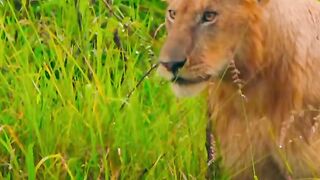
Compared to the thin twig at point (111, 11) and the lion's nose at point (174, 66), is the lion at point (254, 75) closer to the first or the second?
the lion's nose at point (174, 66)

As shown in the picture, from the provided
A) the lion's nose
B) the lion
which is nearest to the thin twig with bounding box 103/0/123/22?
the lion

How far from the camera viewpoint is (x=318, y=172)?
2719 mm

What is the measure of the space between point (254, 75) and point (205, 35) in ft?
0.56

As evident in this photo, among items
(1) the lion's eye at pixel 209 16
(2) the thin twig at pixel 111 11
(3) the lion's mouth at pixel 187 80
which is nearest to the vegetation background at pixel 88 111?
(2) the thin twig at pixel 111 11

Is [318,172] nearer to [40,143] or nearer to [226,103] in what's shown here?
[226,103]

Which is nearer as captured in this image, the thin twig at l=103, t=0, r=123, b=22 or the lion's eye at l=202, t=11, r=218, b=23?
the lion's eye at l=202, t=11, r=218, b=23

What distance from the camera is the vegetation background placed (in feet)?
9.31

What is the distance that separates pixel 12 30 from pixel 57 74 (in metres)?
0.21

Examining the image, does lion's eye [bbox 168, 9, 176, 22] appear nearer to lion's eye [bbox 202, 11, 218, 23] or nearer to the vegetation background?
lion's eye [bbox 202, 11, 218, 23]

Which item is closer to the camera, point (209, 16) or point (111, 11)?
point (209, 16)

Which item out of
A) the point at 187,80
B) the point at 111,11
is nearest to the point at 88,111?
the point at 187,80

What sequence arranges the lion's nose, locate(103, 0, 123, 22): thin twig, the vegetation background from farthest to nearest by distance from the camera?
locate(103, 0, 123, 22): thin twig
the vegetation background
the lion's nose

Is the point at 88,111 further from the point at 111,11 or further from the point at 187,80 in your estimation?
the point at 111,11

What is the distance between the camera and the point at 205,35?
2.54m
